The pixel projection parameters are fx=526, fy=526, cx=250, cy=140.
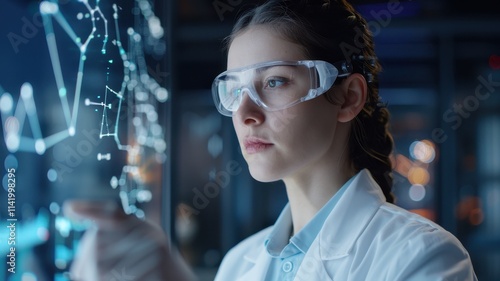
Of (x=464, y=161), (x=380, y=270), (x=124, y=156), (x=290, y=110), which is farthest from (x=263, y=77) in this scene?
(x=464, y=161)

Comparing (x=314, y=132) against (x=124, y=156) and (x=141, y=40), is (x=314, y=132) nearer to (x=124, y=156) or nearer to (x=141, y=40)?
(x=124, y=156)

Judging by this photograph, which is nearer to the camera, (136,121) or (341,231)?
(341,231)

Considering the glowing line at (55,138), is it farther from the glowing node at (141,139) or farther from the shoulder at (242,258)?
the shoulder at (242,258)

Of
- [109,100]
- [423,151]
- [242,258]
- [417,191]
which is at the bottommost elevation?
[417,191]

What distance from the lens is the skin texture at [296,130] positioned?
3.63ft

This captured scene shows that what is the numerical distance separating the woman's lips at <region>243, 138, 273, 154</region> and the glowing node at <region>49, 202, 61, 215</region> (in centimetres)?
43

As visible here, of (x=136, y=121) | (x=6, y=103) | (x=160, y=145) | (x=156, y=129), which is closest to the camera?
(x=6, y=103)

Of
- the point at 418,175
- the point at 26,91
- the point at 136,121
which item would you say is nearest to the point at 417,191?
the point at 418,175

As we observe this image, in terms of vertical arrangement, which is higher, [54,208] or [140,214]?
[54,208]

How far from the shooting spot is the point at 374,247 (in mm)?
1058

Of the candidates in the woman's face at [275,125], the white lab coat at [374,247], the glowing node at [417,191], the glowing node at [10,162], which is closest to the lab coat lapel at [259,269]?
the white lab coat at [374,247]

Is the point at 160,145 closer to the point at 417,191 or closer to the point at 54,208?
the point at 54,208

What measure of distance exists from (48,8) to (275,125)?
1.65 ft

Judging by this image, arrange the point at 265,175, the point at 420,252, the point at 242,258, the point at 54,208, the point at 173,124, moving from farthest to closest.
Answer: the point at 173,124, the point at 242,258, the point at 265,175, the point at 420,252, the point at 54,208
